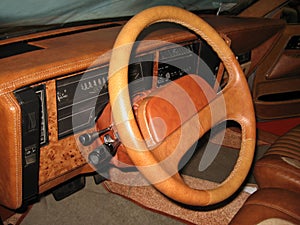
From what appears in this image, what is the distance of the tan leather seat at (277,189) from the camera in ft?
3.79

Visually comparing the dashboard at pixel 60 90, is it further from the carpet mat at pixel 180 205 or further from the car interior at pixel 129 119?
the carpet mat at pixel 180 205

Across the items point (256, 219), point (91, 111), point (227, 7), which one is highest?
point (227, 7)

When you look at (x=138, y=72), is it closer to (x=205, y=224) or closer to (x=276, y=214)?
(x=276, y=214)

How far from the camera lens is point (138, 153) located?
73 centimetres

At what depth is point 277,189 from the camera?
4.25ft

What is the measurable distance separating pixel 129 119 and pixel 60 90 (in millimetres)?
339

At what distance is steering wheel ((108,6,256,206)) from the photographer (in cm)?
73

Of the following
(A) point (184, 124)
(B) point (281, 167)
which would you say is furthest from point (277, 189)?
(A) point (184, 124)

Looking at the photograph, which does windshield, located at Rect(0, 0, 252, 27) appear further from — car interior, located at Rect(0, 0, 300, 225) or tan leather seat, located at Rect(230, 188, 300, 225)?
tan leather seat, located at Rect(230, 188, 300, 225)

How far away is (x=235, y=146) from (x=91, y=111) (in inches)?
56.1

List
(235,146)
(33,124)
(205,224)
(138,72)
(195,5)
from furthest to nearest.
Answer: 1. (235,146)
2. (195,5)
3. (205,224)
4. (138,72)
5. (33,124)

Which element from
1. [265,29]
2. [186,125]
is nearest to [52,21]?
[186,125]

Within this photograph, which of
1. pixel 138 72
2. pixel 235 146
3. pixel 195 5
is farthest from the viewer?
pixel 235 146

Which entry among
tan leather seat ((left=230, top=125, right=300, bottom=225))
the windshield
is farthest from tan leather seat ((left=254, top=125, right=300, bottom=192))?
the windshield
